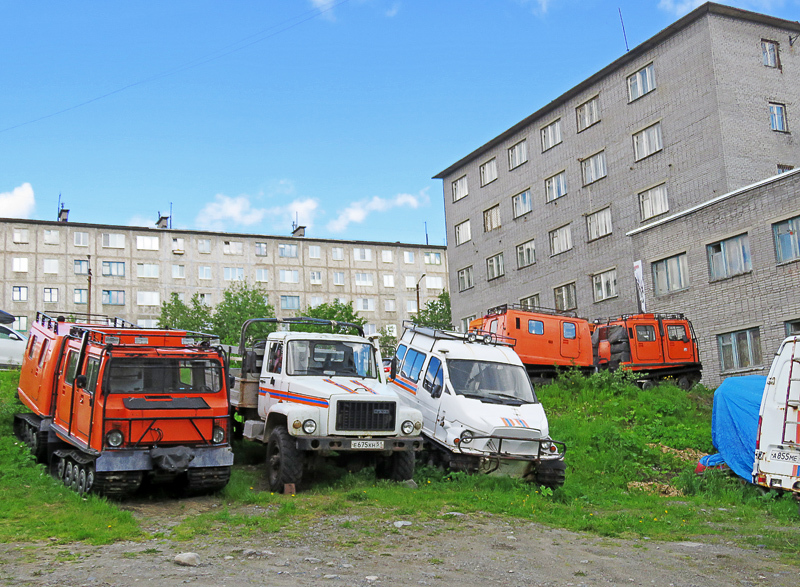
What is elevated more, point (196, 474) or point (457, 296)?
point (457, 296)

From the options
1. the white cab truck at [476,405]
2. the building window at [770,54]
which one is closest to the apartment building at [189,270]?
the building window at [770,54]

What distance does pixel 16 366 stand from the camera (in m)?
24.6

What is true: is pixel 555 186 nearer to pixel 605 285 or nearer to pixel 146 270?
pixel 605 285

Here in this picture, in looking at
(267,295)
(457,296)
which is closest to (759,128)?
(457,296)

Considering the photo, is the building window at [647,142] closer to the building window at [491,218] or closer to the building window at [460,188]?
the building window at [491,218]

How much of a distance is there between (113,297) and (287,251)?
16049 millimetres

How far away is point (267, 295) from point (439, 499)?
195 ft

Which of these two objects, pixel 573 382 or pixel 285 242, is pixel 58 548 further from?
pixel 285 242

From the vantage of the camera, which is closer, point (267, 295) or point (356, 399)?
point (356, 399)

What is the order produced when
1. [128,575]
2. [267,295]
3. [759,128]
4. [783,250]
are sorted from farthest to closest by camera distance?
[267,295] < [759,128] < [783,250] < [128,575]

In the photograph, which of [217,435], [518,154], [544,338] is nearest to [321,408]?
[217,435]

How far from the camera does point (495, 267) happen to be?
47.6 metres

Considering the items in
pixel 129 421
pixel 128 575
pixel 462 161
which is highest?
pixel 462 161

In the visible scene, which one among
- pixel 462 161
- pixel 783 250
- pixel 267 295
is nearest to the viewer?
pixel 783 250
